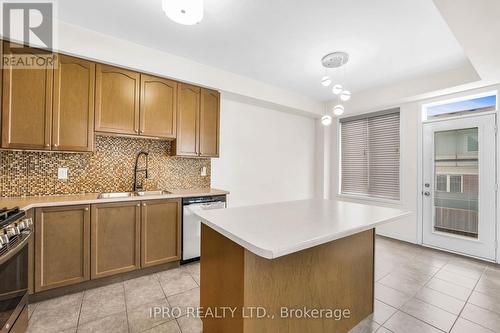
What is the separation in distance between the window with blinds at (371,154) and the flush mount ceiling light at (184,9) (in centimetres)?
392

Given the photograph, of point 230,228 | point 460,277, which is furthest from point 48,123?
point 460,277

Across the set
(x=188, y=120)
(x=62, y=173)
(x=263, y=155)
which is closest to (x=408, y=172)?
(x=263, y=155)

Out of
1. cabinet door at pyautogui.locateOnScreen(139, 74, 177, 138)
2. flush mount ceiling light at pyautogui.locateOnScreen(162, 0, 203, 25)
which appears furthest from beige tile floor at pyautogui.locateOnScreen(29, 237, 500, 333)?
flush mount ceiling light at pyautogui.locateOnScreen(162, 0, 203, 25)

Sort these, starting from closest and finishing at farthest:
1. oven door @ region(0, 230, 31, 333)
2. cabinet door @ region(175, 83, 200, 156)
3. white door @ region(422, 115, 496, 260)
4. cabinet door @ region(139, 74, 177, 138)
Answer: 1. oven door @ region(0, 230, 31, 333)
2. cabinet door @ region(139, 74, 177, 138)
3. cabinet door @ region(175, 83, 200, 156)
4. white door @ region(422, 115, 496, 260)

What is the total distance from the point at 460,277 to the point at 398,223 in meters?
1.36

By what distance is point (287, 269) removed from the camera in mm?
1385

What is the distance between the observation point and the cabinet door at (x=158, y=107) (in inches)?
109

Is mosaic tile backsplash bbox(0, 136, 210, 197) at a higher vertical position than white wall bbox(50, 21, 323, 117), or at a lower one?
lower

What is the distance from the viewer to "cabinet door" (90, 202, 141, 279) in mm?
2326

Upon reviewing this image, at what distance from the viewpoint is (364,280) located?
1899mm

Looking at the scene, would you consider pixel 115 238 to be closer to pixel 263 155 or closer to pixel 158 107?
pixel 158 107

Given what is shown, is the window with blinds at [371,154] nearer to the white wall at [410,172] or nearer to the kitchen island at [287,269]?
the white wall at [410,172]

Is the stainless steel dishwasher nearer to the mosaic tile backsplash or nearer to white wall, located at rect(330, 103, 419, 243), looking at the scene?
the mosaic tile backsplash

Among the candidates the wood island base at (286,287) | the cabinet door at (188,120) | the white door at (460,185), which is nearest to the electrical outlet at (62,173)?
the cabinet door at (188,120)
